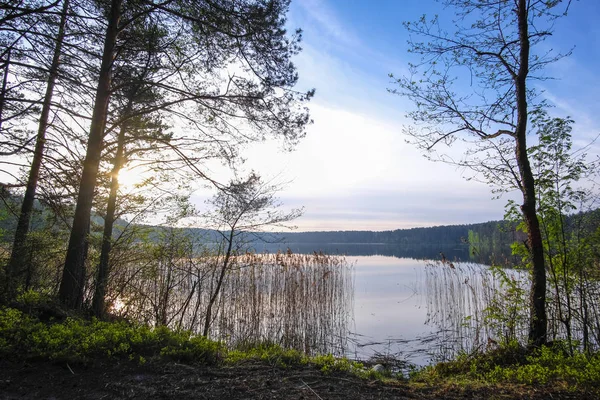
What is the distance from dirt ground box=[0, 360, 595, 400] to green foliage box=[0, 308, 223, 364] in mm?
130

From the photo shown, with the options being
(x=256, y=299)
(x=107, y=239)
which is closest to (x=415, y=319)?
(x=256, y=299)

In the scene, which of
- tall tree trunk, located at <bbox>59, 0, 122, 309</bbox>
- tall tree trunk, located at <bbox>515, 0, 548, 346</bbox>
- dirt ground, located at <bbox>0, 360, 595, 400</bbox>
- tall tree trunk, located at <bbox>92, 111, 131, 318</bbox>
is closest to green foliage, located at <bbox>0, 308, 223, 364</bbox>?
dirt ground, located at <bbox>0, 360, 595, 400</bbox>

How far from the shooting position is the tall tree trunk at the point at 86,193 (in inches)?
223

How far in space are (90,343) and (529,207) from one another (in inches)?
241

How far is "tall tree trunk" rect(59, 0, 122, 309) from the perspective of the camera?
5660 mm

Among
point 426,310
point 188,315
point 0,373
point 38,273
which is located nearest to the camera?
point 0,373

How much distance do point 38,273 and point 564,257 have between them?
28.8 feet

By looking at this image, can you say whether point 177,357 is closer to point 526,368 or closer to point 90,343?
point 90,343

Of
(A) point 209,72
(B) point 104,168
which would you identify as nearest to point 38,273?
(B) point 104,168

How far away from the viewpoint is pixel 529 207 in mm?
5461

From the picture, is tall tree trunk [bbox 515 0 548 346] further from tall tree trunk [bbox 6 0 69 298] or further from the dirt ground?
tall tree trunk [bbox 6 0 69 298]

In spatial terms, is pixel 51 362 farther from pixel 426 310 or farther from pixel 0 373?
pixel 426 310

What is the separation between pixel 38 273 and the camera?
6.37 m

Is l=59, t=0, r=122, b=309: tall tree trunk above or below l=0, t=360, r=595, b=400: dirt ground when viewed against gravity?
above
